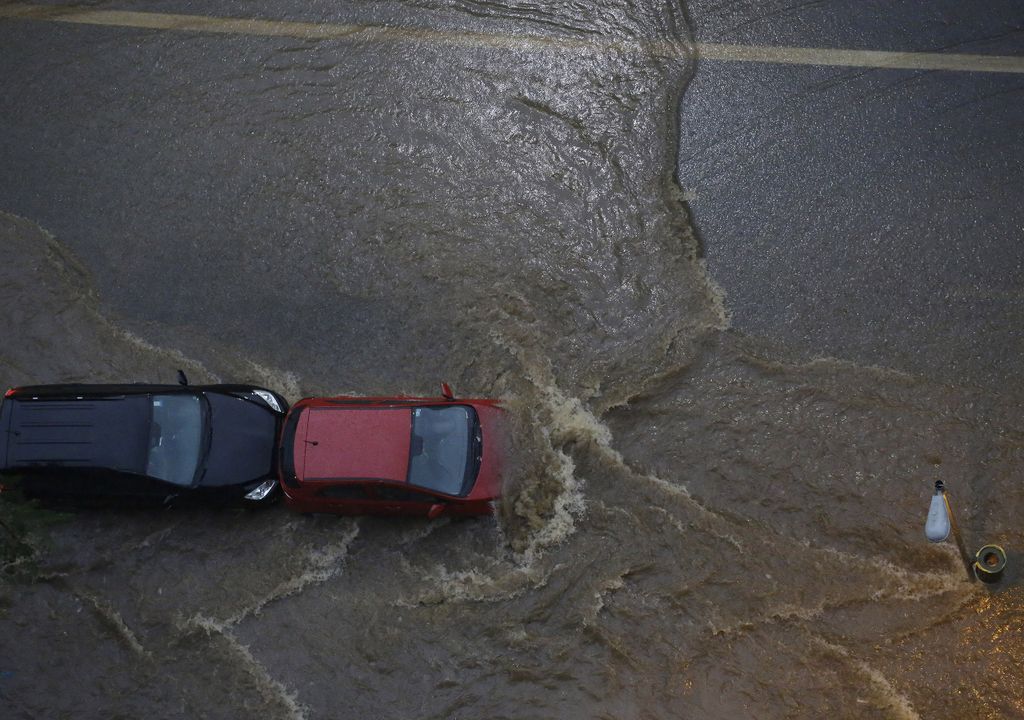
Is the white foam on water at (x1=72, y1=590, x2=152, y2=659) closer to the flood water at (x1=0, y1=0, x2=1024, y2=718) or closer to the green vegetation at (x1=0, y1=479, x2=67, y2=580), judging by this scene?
the flood water at (x1=0, y1=0, x2=1024, y2=718)

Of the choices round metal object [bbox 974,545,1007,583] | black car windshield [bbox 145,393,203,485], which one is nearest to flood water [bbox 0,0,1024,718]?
round metal object [bbox 974,545,1007,583]

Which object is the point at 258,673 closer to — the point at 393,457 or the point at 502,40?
the point at 393,457

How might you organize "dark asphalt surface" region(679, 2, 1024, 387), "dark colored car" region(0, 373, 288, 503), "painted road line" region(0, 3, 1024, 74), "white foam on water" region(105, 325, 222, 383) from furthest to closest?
"painted road line" region(0, 3, 1024, 74) < "white foam on water" region(105, 325, 222, 383) < "dark asphalt surface" region(679, 2, 1024, 387) < "dark colored car" region(0, 373, 288, 503)

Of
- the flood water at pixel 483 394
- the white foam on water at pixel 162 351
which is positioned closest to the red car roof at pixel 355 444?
the flood water at pixel 483 394

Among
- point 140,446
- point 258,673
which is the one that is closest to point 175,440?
point 140,446

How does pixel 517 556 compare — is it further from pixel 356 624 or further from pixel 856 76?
pixel 856 76

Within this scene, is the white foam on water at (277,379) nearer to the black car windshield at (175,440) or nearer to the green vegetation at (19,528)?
the black car windshield at (175,440)

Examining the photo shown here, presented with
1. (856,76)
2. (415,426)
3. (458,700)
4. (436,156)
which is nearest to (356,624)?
(458,700)

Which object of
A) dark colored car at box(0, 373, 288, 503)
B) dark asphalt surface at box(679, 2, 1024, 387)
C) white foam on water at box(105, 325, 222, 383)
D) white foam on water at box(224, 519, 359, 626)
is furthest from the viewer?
white foam on water at box(105, 325, 222, 383)
